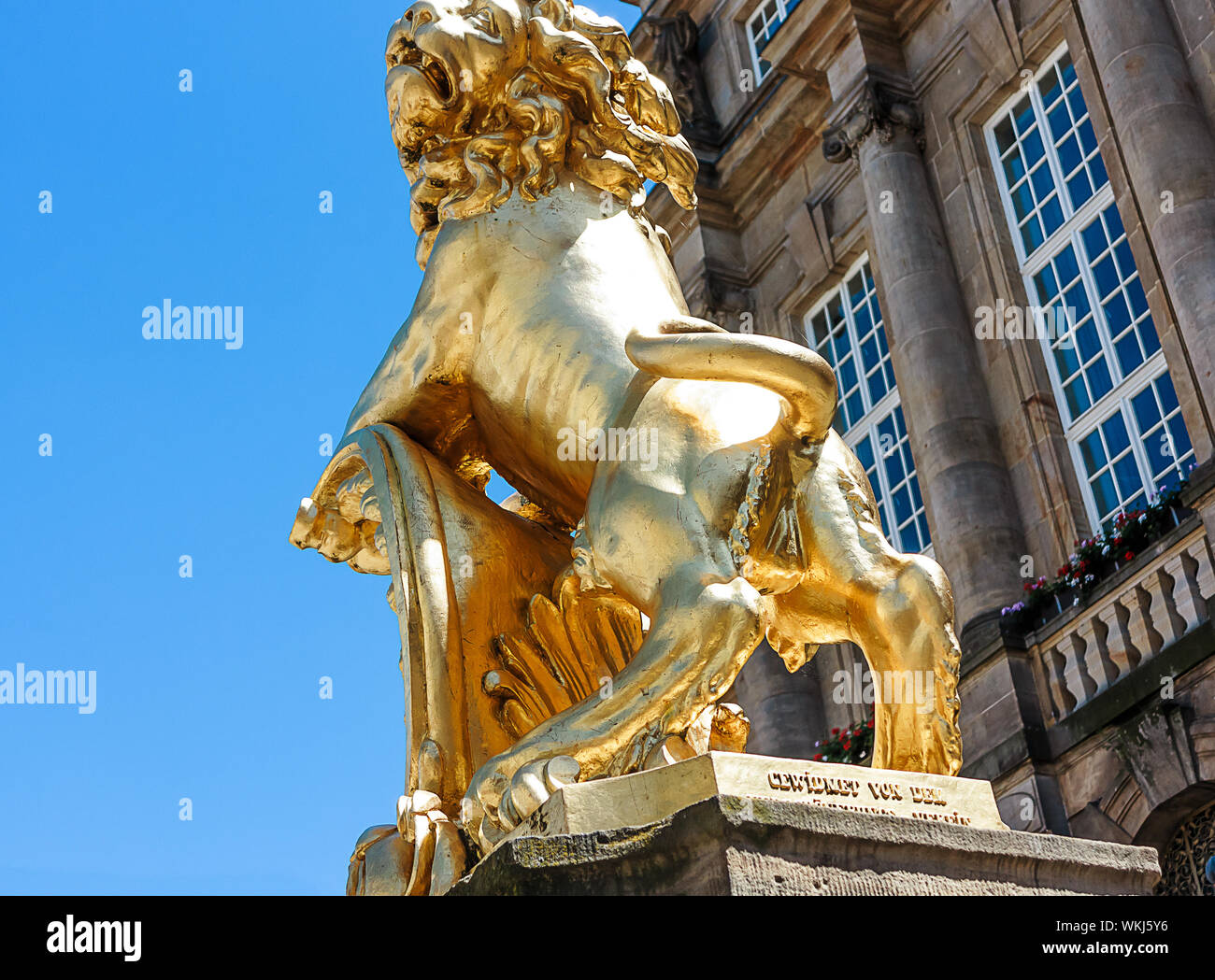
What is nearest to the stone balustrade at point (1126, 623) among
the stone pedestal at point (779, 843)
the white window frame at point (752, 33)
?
the stone pedestal at point (779, 843)

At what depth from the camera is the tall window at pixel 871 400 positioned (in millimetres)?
14852

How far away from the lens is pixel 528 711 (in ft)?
10.5

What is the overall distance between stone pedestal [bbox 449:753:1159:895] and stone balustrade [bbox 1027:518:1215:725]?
777cm

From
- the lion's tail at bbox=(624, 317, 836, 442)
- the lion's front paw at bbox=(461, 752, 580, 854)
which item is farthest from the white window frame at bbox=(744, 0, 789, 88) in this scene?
the lion's front paw at bbox=(461, 752, 580, 854)

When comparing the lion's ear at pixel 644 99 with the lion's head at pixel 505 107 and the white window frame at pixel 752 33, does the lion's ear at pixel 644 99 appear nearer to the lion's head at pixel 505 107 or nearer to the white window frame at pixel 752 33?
the lion's head at pixel 505 107

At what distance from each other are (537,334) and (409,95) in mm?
667

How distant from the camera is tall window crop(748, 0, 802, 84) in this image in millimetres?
18438

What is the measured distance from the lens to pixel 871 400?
15.7m

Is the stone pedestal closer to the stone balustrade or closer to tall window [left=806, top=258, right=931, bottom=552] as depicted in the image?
the stone balustrade

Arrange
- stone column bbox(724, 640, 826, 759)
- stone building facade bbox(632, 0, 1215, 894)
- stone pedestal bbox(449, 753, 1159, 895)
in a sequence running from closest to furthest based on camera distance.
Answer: stone pedestal bbox(449, 753, 1159, 895)
stone building facade bbox(632, 0, 1215, 894)
stone column bbox(724, 640, 826, 759)

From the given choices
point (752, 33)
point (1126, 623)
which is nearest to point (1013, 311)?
point (1126, 623)

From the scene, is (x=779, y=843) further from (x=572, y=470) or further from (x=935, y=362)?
(x=935, y=362)
